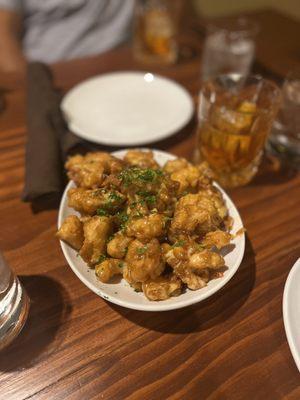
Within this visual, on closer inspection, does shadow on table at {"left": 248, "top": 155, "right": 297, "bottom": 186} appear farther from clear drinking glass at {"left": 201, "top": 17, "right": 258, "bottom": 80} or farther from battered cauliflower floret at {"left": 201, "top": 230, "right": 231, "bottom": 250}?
clear drinking glass at {"left": 201, "top": 17, "right": 258, "bottom": 80}

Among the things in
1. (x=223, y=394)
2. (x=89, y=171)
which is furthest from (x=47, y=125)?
(x=223, y=394)

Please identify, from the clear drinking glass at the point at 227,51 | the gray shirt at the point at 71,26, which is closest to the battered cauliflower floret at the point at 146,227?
the clear drinking glass at the point at 227,51

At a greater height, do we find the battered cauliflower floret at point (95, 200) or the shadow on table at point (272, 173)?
the battered cauliflower floret at point (95, 200)

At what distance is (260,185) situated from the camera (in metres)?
1.15

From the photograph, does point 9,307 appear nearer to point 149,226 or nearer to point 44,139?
point 149,226

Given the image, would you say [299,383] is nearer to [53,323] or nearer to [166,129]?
[53,323]

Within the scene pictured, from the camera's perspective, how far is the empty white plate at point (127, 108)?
124 cm

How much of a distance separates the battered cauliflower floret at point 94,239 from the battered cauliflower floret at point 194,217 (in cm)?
15

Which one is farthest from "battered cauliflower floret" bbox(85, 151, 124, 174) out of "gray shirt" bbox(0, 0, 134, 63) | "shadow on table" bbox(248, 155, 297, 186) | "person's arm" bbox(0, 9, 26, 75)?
"gray shirt" bbox(0, 0, 134, 63)

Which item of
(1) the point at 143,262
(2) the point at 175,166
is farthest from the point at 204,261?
(2) the point at 175,166

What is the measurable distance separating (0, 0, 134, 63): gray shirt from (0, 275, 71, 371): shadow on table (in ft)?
5.38

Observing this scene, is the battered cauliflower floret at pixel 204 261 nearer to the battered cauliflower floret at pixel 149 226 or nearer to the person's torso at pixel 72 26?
the battered cauliflower floret at pixel 149 226

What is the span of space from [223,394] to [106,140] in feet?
2.66

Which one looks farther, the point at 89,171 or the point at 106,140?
the point at 106,140
